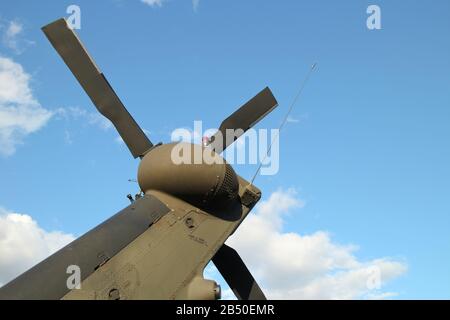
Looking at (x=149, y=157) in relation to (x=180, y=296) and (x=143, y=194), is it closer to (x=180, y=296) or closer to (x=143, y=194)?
(x=143, y=194)

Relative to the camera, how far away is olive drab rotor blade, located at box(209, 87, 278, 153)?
30.7ft

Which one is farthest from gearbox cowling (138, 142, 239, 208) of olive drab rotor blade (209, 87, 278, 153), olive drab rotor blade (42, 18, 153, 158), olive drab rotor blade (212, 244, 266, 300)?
olive drab rotor blade (212, 244, 266, 300)

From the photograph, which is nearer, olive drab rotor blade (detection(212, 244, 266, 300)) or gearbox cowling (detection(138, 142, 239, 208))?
gearbox cowling (detection(138, 142, 239, 208))

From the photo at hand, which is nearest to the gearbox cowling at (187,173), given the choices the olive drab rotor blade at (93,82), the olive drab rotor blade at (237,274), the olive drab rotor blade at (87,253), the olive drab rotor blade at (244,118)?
the olive drab rotor blade at (87,253)

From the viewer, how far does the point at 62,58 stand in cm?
841

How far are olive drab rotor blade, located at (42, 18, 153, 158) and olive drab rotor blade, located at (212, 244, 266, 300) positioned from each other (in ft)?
8.76

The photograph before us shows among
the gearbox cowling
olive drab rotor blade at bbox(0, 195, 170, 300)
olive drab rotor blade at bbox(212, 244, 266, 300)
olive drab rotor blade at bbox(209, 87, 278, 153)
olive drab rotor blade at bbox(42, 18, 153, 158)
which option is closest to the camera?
olive drab rotor blade at bbox(0, 195, 170, 300)

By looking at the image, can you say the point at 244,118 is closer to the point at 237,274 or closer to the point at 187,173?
the point at 187,173

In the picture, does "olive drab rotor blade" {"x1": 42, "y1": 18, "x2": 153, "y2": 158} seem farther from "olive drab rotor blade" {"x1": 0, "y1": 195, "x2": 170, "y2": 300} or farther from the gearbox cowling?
"olive drab rotor blade" {"x1": 0, "y1": 195, "x2": 170, "y2": 300}

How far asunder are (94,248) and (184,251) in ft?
5.02

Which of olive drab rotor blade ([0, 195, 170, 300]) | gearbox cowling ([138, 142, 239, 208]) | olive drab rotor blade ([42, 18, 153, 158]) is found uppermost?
olive drab rotor blade ([42, 18, 153, 158])

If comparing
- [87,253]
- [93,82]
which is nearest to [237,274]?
[87,253]

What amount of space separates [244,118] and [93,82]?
10.7ft

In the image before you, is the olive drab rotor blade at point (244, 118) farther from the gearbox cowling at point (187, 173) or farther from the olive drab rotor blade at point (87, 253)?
the olive drab rotor blade at point (87, 253)
